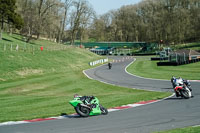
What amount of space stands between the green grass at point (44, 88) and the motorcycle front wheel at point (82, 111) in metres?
1.44

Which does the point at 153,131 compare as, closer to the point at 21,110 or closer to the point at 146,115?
the point at 146,115

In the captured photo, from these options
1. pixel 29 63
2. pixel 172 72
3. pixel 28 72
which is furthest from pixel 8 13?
pixel 172 72

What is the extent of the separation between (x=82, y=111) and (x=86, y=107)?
274 millimetres

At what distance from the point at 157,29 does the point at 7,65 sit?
81497 mm

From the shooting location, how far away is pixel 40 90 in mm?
30172

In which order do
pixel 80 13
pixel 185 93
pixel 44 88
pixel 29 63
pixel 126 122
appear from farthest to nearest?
1. pixel 80 13
2. pixel 29 63
3. pixel 44 88
4. pixel 185 93
5. pixel 126 122

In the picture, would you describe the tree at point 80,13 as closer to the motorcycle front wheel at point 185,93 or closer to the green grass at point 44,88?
the green grass at point 44,88

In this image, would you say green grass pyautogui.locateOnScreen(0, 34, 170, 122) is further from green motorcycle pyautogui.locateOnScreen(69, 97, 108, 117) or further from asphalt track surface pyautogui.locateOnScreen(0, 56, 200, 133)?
asphalt track surface pyautogui.locateOnScreen(0, 56, 200, 133)

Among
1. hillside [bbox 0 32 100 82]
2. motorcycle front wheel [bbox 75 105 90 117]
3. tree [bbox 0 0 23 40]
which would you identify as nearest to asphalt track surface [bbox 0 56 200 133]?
motorcycle front wheel [bbox 75 105 90 117]

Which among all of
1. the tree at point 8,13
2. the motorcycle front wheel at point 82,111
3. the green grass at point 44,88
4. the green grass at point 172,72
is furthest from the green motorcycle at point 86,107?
the tree at point 8,13

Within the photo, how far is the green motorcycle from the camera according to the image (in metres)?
14.3

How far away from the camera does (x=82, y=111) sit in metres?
14.4

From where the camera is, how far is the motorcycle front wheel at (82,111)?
1430cm

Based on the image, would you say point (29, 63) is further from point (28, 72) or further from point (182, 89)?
point (182, 89)
